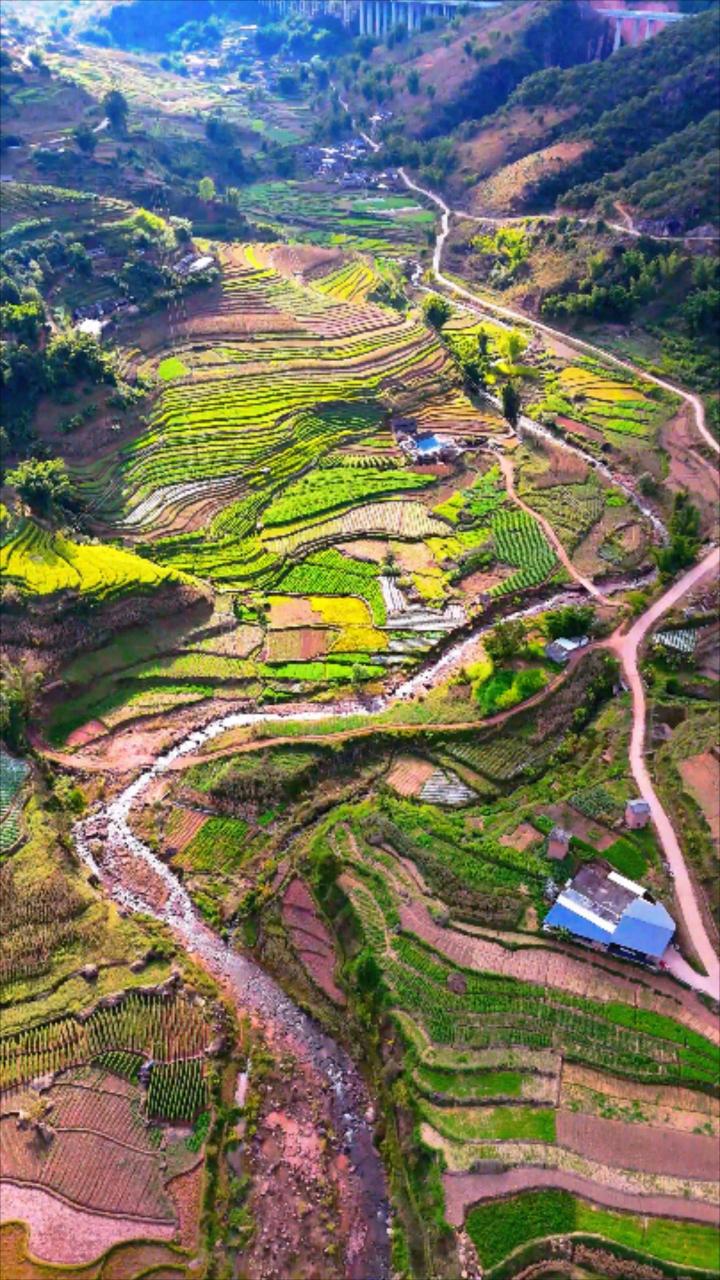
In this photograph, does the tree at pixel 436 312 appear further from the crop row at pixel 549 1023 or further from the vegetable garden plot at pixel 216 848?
the crop row at pixel 549 1023

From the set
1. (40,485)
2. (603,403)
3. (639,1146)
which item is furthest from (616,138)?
(639,1146)

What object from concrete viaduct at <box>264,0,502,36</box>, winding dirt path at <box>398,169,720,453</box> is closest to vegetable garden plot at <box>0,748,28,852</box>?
winding dirt path at <box>398,169,720,453</box>

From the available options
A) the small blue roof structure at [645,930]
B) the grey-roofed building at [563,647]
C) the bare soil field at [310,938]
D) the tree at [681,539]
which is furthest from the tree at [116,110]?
the small blue roof structure at [645,930]

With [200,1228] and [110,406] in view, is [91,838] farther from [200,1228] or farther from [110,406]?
[110,406]

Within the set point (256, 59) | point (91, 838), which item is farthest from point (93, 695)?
point (256, 59)

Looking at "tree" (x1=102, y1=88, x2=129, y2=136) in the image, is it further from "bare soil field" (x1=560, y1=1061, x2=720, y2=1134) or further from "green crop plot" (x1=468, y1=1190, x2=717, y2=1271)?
"green crop plot" (x1=468, y1=1190, x2=717, y2=1271)

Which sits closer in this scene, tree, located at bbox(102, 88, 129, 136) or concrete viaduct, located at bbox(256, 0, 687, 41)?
tree, located at bbox(102, 88, 129, 136)
